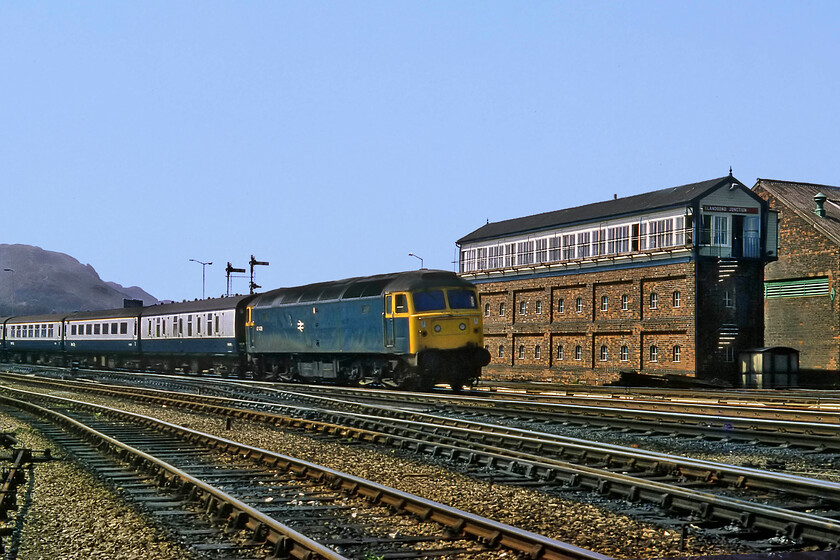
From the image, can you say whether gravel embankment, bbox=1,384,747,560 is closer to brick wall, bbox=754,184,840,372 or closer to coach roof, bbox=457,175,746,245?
coach roof, bbox=457,175,746,245

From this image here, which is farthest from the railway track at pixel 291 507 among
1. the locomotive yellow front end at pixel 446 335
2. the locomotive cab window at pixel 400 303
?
the locomotive cab window at pixel 400 303

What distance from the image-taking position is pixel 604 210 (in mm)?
50750

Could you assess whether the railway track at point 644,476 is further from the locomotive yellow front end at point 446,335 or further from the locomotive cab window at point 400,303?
the locomotive cab window at point 400,303

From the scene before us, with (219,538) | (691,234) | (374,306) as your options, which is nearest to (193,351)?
(374,306)

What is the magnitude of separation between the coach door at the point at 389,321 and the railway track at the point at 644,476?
35.5ft

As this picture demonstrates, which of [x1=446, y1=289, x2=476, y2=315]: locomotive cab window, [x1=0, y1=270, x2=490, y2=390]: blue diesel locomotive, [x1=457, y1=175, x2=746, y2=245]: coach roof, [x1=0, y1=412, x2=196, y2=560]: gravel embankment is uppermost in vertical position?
[x1=457, y1=175, x2=746, y2=245]: coach roof

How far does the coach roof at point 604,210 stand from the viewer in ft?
Result: 151

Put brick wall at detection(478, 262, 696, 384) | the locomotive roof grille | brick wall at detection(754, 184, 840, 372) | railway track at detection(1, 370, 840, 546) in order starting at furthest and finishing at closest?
brick wall at detection(754, 184, 840, 372)
brick wall at detection(478, 262, 696, 384)
the locomotive roof grille
railway track at detection(1, 370, 840, 546)

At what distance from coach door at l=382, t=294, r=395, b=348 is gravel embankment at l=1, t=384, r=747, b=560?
43.0 feet

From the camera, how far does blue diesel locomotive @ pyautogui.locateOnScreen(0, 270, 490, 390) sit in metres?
28.7

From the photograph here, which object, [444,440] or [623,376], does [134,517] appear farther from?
[623,376]

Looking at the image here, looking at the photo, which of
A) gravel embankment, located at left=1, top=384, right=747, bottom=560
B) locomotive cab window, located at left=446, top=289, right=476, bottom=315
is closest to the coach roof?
locomotive cab window, located at left=446, top=289, right=476, bottom=315

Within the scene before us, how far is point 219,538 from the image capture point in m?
8.88

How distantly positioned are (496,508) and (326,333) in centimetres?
2339
